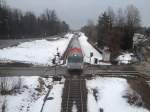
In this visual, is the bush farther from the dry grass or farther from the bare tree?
the bare tree

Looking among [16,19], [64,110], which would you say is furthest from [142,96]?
[16,19]

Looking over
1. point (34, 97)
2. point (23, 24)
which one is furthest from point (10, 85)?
point (23, 24)

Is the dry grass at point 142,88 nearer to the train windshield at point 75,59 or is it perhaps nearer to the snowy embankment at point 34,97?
the train windshield at point 75,59

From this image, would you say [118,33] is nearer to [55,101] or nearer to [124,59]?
[124,59]

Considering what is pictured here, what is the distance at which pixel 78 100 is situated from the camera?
28094mm

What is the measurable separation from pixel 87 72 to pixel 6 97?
1370 centimetres

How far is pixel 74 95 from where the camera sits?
2938 centimetres

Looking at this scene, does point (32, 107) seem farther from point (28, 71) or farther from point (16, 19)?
point (16, 19)

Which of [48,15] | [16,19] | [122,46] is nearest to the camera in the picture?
[122,46]

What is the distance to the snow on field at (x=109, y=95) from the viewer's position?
88.5 feet

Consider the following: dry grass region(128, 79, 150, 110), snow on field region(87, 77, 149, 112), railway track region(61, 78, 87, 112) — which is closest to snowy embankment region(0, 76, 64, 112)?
railway track region(61, 78, 87, 112)

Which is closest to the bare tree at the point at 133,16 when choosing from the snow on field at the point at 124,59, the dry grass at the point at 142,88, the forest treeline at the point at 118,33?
the forest treeline at the point at 118,33

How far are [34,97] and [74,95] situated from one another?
Answer: 4.14 metres

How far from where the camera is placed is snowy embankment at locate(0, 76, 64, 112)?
26.4 m
